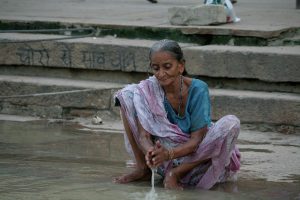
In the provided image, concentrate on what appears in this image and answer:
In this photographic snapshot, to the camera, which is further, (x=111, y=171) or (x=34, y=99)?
(x=34, y=99)

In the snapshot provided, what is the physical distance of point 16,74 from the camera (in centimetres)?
786

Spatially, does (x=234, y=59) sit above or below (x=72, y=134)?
above

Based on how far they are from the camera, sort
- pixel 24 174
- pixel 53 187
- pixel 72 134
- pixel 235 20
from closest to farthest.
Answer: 1. pixel 53 187
2. pixel 24 174
3. pixel 72 134
4. pixel 235 20

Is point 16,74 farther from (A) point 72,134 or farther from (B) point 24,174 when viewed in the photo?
(B) point 24,174

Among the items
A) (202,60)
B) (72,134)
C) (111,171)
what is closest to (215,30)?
(202,60)

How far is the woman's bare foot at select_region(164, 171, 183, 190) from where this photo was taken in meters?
4.84

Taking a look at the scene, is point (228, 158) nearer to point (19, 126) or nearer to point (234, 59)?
point (234, 59)

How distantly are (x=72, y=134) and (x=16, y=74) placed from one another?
1418 millimetres

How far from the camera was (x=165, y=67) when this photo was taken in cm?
480

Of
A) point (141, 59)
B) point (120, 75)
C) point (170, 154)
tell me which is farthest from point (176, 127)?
point (120, 75)

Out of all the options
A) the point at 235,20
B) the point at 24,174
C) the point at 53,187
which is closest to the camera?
the point at 53,187

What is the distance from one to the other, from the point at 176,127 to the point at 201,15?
9.36ft

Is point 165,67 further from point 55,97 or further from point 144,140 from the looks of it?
point 55,97

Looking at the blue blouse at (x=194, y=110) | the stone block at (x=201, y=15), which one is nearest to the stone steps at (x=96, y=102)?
the stone block at (x=201, y=15)
